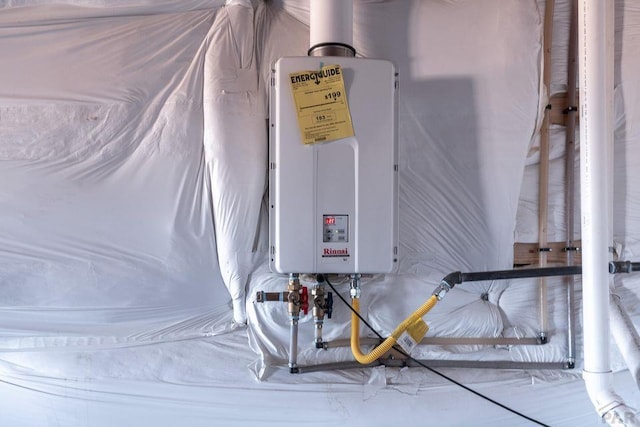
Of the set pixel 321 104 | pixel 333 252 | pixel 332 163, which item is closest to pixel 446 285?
pixel 333 252

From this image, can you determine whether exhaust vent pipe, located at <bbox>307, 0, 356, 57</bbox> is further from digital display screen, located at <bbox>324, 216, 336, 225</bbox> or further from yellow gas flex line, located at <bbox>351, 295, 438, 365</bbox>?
yellow gas flex line, located at <bbox>351, 295, 438, 365</bbox>

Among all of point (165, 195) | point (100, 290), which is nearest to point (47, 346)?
point (100, 290)

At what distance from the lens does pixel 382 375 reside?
1.16 m

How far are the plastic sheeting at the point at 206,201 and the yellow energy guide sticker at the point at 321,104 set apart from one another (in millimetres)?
168

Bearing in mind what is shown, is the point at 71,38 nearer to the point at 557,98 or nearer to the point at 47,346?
the point at 47,346

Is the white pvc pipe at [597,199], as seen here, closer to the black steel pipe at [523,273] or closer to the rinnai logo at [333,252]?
the black steel pipe at [523,273]

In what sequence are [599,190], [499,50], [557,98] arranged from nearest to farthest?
[599,190] < [499,50] < [557,98]

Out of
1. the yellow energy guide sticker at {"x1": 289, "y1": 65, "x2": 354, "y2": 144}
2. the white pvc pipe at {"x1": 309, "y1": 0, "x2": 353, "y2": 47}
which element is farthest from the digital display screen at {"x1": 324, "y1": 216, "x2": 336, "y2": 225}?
the white pvc pipe at {"x1": 309, "y1": 0, "x2": 353, "y2": 47}

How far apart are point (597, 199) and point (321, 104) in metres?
0.67

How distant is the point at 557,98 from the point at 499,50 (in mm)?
268

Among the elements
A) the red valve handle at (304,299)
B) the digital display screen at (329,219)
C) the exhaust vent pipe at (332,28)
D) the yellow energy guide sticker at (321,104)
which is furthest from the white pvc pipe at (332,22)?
the red valve handle at (304,299)

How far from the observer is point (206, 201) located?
1.14 metres

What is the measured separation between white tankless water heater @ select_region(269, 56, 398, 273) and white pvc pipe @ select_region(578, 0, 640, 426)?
443mm

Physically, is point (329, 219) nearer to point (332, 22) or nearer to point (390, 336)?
point (390, 336)
